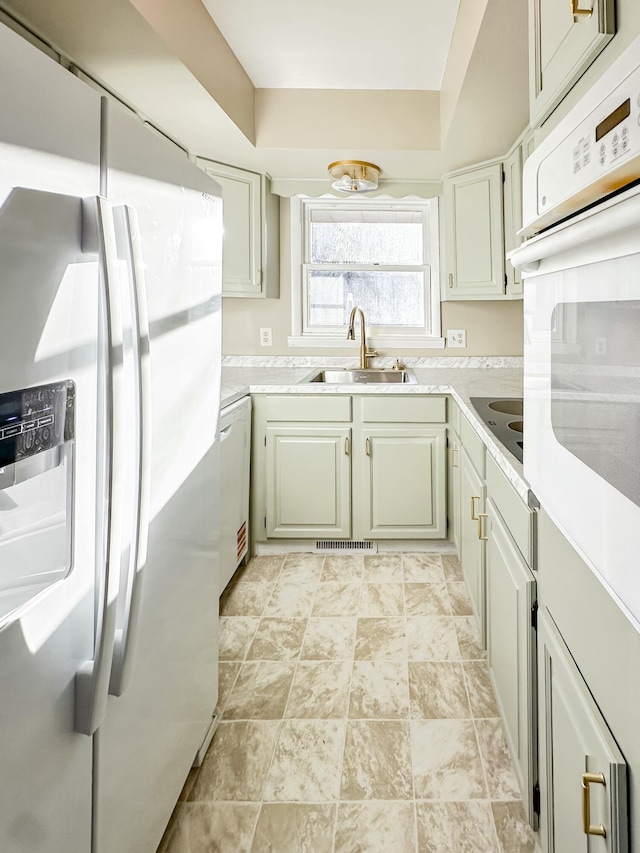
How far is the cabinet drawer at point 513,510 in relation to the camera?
1.05m

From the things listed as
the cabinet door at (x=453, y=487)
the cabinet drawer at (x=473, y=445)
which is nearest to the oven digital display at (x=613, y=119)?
the cabinet drawer at (x=473, y=445)

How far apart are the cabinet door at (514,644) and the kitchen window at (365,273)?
1.99 meters

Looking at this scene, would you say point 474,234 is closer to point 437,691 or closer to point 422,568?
point 422,568

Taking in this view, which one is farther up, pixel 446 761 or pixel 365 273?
pixel 365 273

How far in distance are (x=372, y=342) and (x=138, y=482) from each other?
2617 mm

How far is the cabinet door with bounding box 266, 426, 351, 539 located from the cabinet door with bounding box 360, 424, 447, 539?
0.35 ft

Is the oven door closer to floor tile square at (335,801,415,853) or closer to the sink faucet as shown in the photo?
floor tile square at (335,801,415,853)

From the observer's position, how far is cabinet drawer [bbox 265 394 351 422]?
2.68 meters

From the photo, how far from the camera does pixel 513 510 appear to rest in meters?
1.21

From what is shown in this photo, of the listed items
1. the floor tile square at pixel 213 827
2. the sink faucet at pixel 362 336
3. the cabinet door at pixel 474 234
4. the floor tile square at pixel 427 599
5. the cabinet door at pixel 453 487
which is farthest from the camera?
the sink faucet at pixel 362 336

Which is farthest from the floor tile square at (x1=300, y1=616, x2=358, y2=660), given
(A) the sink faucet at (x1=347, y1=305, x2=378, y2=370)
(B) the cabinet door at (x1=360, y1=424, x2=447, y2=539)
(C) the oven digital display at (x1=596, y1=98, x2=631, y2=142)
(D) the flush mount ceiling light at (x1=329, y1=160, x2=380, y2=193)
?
(D) the flush mount ceiling light at (x1=329, y1=160, x2=380, y2=193)

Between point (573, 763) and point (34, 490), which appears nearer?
point (34, 490)

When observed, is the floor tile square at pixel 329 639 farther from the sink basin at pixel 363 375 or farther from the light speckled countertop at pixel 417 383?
the sink basin at pixel 363 375

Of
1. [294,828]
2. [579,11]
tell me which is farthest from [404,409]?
[579,11]
